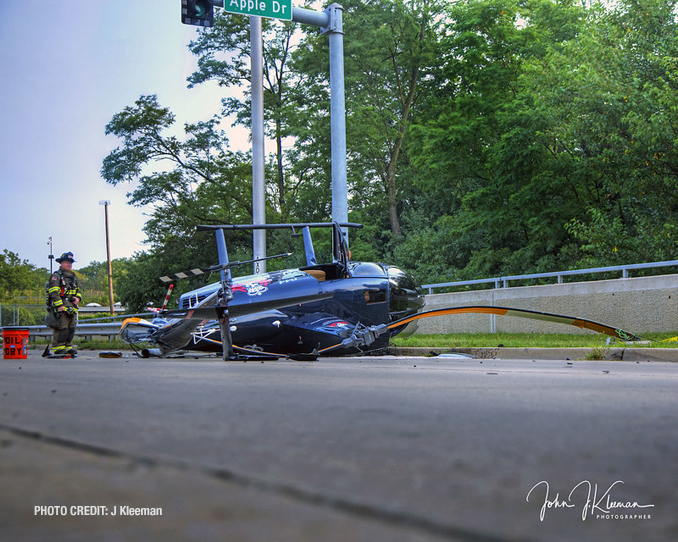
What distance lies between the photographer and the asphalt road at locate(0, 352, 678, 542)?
116cm

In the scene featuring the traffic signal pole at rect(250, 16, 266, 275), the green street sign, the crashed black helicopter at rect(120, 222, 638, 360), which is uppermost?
the green street sign

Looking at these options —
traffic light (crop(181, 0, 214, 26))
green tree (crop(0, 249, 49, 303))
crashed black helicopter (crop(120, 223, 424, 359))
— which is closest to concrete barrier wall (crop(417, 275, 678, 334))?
crashed black helicopter (crop(120, 223, 424, 359))

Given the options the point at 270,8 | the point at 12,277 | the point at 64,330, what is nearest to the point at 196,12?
the point at 270,8

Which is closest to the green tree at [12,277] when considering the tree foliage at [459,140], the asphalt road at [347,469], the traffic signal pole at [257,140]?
the tree foliage at [459,140]

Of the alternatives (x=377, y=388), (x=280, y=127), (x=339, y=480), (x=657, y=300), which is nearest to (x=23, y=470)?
(x=339, y=480)

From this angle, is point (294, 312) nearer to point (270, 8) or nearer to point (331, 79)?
point (331, 79)

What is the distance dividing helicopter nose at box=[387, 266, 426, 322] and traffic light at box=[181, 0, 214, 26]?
7192mm

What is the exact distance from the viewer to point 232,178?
3512 centimetres

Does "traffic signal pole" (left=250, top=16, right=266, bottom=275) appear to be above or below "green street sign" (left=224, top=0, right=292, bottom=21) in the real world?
below

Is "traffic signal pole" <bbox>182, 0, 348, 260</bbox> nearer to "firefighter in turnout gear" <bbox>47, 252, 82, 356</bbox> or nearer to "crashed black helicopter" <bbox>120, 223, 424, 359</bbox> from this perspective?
"firefighter in turnout gear" <bbox>47, 252, 82, 356</bbox>

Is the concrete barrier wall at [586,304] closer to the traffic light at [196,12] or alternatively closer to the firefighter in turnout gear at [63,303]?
the traffic light at [196,12]

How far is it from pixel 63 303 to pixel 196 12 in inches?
259

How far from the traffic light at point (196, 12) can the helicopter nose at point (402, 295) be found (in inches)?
283

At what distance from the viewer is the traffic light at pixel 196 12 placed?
14.5 meters
